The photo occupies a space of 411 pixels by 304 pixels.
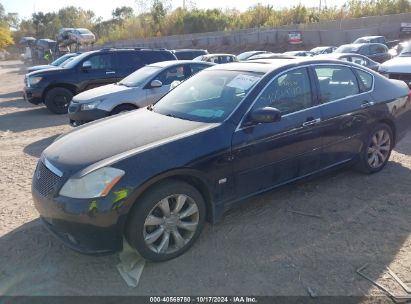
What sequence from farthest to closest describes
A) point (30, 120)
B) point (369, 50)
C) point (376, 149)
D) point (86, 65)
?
point (369, 50) < point (86, 65) < point (30, 120) < point (376, 149)

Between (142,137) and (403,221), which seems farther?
(403,221)

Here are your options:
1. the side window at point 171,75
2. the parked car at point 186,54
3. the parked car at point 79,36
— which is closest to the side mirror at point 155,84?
the side window at point 171,75

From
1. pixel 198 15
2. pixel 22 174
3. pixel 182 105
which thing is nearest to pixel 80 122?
pixel 22 174

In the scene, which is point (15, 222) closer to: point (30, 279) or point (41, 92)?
point (30, 279)

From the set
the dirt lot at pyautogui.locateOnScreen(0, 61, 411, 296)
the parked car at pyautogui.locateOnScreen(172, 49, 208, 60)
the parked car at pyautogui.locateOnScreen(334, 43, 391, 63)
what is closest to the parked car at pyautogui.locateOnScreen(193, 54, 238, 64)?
the parked car at pyautogui.locateOnScreen(172, 49, 208, 60)

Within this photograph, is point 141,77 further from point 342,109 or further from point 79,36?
point 79,36

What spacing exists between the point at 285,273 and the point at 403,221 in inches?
62.5

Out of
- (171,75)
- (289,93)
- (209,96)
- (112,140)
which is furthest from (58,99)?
→ (289,93)

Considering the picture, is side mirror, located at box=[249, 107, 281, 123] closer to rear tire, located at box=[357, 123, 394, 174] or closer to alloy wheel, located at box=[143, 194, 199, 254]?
alloy wheel, located at box=[143, 194, 199, 254]

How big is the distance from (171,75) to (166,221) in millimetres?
5770

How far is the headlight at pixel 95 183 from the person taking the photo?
9.53 feet

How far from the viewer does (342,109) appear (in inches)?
172

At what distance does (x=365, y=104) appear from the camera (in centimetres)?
463

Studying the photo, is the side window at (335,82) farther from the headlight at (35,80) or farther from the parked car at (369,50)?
the parked car at (369,50)
